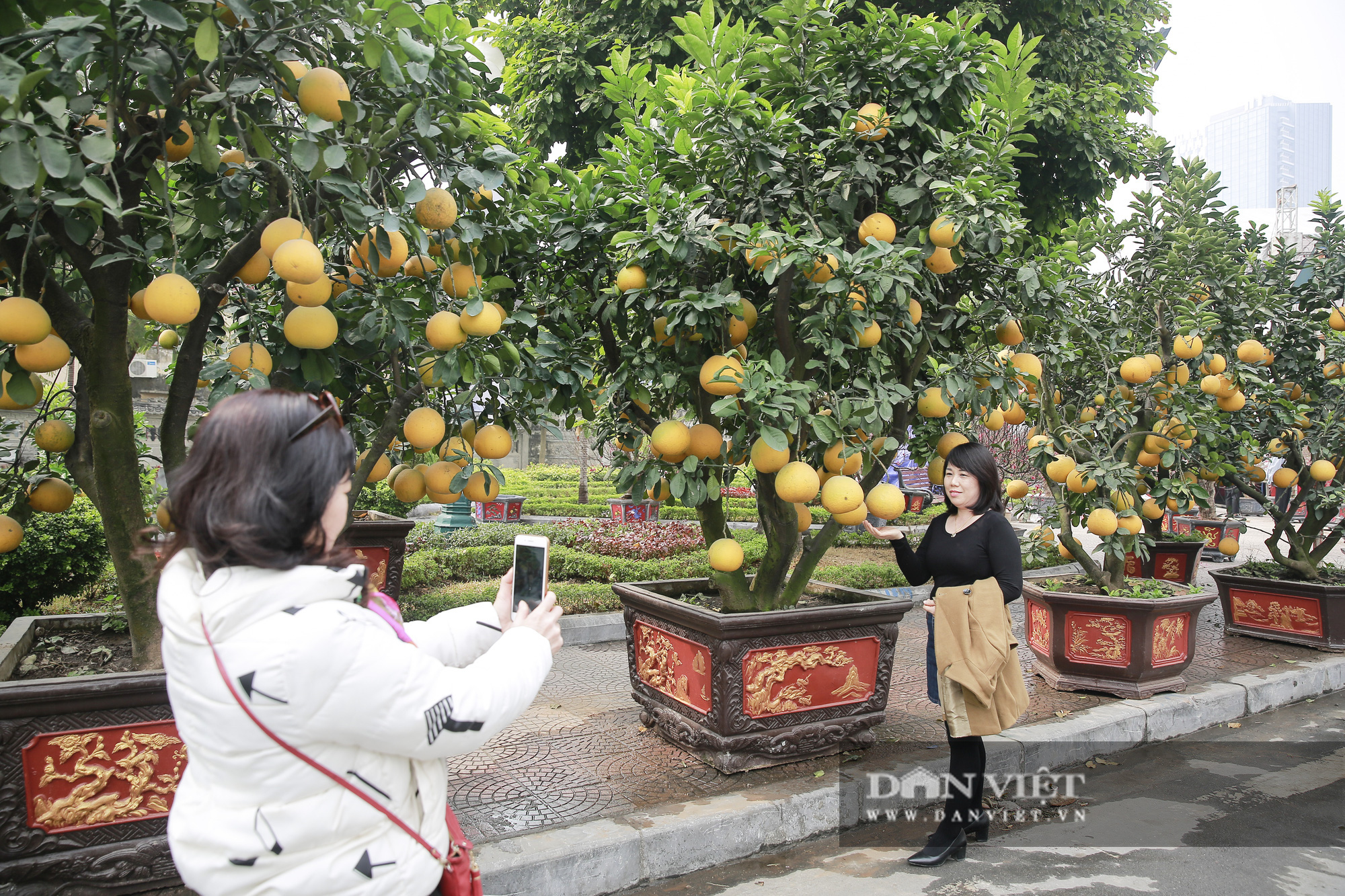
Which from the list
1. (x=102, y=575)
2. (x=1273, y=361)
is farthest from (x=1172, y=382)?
(x=102, y=575)

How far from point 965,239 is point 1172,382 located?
11.1 feet

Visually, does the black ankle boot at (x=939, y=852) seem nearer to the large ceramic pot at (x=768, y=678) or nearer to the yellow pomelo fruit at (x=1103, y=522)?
the large ceramic pot at (x=768, y=678)

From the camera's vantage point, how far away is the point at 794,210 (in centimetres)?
380

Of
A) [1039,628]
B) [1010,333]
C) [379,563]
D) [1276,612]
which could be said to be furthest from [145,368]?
[1276,612]

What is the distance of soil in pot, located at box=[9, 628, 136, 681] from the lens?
320cm

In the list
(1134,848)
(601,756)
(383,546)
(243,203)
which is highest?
(243,203)

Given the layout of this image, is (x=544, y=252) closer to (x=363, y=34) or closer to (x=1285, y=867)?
(x=363, y=34)

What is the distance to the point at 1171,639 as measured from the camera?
5359mm

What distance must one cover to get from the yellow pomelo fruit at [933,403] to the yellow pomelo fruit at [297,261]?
9.24 feet

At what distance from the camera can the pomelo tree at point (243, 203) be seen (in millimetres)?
2203

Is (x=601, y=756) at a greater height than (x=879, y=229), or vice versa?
(x=879, y=229)

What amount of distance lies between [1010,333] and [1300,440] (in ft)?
16.2

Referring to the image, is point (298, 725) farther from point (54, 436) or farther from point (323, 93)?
point (54, 436)

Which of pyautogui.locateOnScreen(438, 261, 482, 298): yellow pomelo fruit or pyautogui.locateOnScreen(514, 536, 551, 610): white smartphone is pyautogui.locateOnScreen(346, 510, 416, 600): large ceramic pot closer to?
pyautogui.locateOnScreen(438, 261, 482, 298): yellow pomelo fruit
